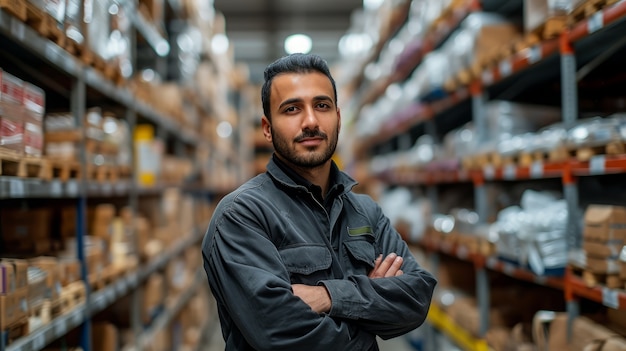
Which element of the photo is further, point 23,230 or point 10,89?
point 23,230

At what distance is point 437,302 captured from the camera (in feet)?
18.0

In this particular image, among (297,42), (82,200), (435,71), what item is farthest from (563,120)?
(297,42)

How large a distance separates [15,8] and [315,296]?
158cm

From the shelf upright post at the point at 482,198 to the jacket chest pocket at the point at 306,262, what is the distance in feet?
8.65

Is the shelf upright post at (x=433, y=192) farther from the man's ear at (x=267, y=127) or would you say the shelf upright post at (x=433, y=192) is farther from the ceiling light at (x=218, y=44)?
the ceiling light at (x=218, y=44)

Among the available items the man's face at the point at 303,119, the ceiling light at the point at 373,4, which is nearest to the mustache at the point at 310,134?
the man's face at the point at 303,119

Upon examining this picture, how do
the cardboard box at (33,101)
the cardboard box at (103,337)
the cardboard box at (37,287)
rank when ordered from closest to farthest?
1. the cardboard box at (37,287)
2. the cardboard box at (33,101)
3. the cardboard box at (103,337)

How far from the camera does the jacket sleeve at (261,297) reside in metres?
1.84

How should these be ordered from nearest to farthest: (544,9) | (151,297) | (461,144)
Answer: (544,9), (151,297), (461,144)

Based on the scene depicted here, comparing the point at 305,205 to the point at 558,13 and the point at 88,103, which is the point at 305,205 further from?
the point at 88,103

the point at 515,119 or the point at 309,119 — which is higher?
the point at 515,119

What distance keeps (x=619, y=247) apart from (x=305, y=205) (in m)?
1.58

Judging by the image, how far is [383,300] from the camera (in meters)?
2.02

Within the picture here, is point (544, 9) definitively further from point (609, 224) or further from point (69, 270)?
point (69, 270)
